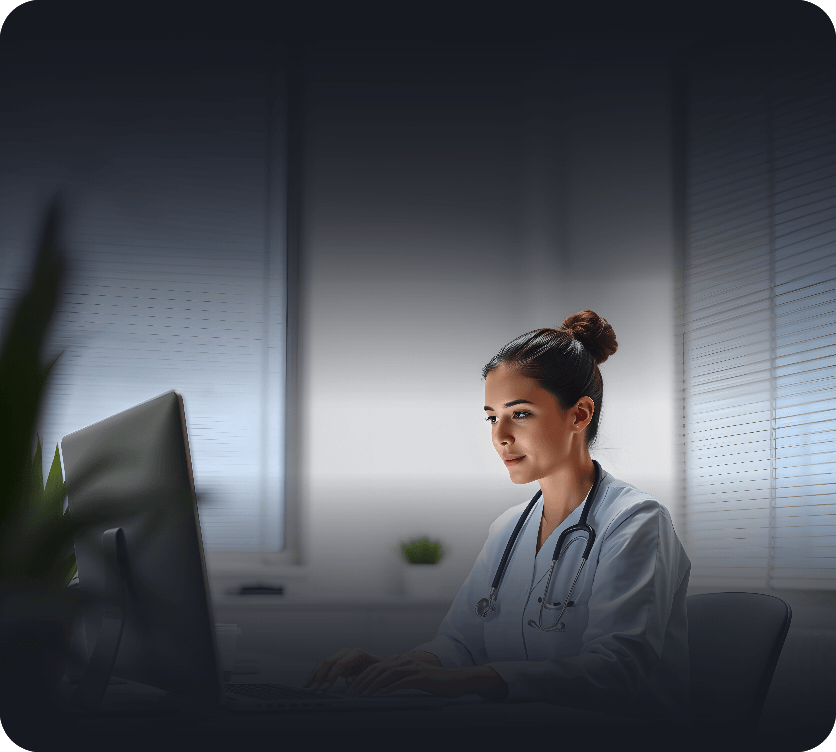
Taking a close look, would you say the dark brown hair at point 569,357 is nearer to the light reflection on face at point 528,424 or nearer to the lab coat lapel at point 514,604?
the light reflection on face at point 528,424

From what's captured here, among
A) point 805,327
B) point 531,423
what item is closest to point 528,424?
point 531,423

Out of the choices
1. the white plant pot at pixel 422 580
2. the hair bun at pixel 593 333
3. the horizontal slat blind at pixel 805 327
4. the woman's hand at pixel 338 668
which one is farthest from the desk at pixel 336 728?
the hair bun at pixel 593 333

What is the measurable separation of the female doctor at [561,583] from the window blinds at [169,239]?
40cm

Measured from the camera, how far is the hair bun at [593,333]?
146cm

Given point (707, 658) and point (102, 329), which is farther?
point (102, 329)

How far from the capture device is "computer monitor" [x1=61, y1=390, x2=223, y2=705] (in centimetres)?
84

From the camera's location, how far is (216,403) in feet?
4.77

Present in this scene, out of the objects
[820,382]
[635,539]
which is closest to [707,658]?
[635,539]

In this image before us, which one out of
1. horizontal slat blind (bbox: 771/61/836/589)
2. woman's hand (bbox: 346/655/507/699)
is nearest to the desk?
woman's hand (bbox: 346/655/507/699)

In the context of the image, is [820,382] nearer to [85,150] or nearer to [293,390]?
[293,390]

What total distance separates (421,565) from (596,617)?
0.35 metres

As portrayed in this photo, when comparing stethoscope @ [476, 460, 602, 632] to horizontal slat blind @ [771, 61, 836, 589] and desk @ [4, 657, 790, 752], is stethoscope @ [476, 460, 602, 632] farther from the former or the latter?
horizontal slat blind @ [771, 61, 836, 589]

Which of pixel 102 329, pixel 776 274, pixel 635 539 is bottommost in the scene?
pixel 635 539

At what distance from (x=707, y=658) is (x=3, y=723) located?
1190 millimetres
